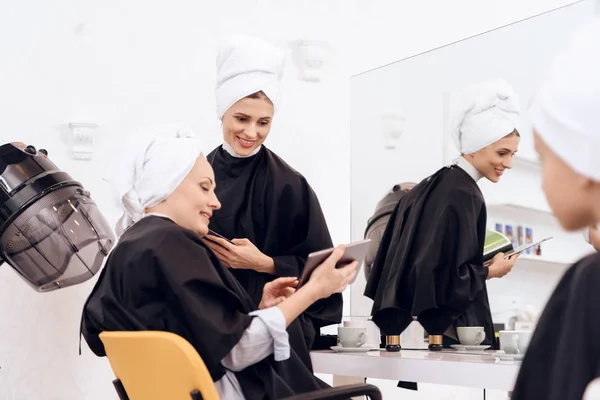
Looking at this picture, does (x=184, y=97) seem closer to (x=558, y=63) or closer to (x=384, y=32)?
Answer: (x=384, y=32)

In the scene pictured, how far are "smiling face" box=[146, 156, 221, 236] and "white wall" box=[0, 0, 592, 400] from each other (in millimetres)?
1208

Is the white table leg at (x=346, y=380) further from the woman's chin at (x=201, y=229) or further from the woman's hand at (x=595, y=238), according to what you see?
the woman's hand at (x=595, y=238)

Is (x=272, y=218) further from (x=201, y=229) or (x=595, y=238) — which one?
(x=595, y=238)

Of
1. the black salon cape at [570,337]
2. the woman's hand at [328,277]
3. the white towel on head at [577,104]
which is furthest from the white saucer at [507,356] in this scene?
the white towel on head at [577,104]

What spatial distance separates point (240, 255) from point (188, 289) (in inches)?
23.8

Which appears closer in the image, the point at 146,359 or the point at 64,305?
the point at 146,359

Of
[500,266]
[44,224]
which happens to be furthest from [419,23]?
[44,224]

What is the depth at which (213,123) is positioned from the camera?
11.4 ft

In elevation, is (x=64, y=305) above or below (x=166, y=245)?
below

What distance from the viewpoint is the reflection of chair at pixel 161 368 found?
56.7 inches

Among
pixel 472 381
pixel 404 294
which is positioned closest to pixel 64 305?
pixel 404 294

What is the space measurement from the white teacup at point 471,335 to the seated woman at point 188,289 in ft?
1.49

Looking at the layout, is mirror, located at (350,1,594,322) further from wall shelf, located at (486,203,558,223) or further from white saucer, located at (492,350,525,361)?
white saucer, located at (492,350,525,361)

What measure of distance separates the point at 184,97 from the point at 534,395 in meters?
2.71
